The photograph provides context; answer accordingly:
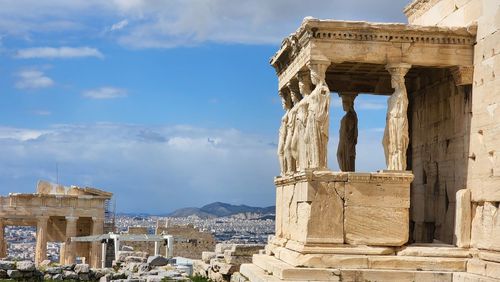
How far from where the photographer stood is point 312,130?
13.9 metres

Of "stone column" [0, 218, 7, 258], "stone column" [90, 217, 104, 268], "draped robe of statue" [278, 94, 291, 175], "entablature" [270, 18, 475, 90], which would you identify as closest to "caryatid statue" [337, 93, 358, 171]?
"draped robe of statue" [278, 94, 291, 175]

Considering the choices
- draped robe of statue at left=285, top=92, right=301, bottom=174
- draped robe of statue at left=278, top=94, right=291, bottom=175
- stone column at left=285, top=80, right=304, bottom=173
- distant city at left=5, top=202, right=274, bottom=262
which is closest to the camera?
stone column at left=285, top=80, right=304, bottom=173

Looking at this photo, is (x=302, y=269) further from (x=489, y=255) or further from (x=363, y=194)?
(x=489, y=255)

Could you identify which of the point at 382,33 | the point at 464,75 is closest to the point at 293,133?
the point at 382,33

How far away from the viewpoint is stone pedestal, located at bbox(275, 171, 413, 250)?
13594 millimetres

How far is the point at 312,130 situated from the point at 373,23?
201cm

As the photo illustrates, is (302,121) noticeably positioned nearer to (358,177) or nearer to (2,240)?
(358,177)

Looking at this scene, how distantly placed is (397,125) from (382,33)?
59.5 inches

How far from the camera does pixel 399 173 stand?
45.3 feet

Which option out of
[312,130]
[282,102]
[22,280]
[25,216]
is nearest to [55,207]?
[25,216]

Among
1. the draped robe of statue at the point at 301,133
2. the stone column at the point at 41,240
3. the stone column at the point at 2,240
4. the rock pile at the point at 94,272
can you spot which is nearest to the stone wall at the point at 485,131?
the draped robe of statue at the point at 301,133

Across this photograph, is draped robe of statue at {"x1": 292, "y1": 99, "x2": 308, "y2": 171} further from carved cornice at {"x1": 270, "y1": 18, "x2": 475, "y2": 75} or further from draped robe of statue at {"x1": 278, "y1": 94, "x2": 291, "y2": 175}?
carved cornice at {"x1": 270, "y1": 18, "x2": 475, "y2": 75}

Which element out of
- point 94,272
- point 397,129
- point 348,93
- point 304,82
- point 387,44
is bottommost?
point 94,272

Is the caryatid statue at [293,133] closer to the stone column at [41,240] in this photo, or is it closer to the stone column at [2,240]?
the stone column at [41,240]
